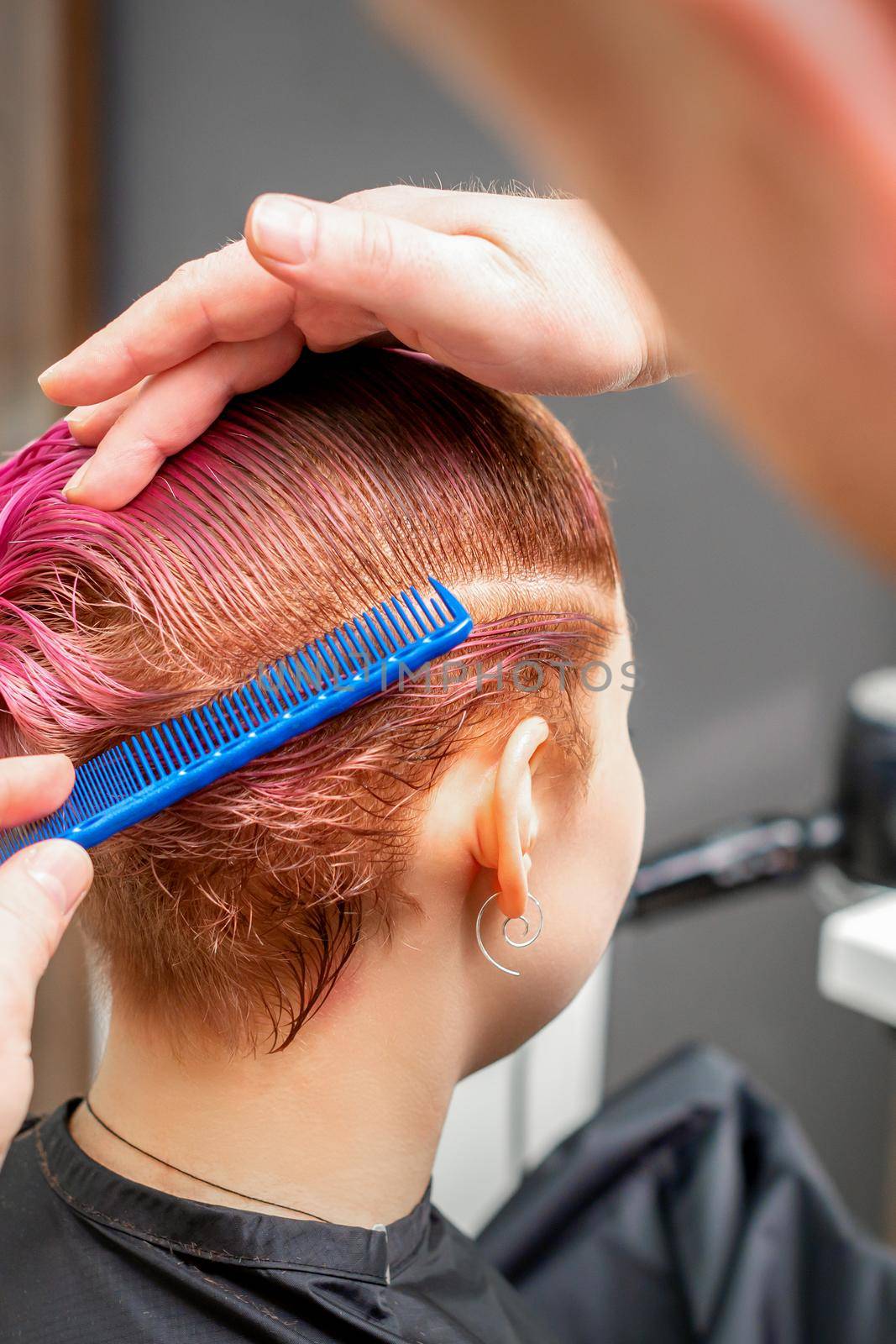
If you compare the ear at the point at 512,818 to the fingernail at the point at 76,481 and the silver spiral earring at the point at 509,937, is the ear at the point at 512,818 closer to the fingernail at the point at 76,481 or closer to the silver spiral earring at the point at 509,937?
the silver spiral earring at the point at 509,937

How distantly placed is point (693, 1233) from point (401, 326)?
89 centimetres

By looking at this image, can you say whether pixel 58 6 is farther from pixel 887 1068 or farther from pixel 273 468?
pixel 887 1068

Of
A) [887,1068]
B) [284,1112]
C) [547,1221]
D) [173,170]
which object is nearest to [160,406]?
[284,1112]

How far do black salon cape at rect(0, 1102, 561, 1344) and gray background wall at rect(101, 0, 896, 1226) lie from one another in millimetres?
1174

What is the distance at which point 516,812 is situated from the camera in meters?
0.71

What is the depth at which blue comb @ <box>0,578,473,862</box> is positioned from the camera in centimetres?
65

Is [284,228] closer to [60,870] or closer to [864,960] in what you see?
[60,870]

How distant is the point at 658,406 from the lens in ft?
5.84

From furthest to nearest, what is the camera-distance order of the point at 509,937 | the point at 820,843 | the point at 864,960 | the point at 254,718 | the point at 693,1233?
1. the point at 820,843
2. the point at 864,960
3. the point at 693,1233
4. the point at 509,937
5. the point at 254,718

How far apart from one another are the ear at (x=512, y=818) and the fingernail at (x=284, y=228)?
31 centimetres

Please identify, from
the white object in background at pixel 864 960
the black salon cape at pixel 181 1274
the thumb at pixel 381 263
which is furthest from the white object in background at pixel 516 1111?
the thumb at pixel 381 263

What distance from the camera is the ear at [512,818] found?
2.33 ft

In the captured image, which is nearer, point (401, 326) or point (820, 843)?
point (401, 326)

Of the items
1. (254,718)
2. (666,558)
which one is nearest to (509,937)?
(254,718)
